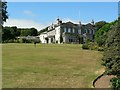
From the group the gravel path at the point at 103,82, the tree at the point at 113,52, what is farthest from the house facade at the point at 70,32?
the tree at the point at 113,52

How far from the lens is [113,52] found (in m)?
19.5

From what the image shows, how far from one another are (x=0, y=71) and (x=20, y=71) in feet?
5.18

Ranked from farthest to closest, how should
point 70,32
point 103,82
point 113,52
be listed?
point 70,32 → point 103,82 → point 113,52

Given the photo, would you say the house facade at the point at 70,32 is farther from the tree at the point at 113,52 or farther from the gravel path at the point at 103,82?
the tree at the point at 113,52

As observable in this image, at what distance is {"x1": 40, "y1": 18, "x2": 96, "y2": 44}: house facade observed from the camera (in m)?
106

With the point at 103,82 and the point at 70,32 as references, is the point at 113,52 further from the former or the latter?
the point at 70,32

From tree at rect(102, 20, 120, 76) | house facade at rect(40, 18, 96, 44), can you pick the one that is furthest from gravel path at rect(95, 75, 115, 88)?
house facade at rect(40, 18, 96, 44)

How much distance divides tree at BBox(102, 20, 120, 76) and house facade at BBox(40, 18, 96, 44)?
277 ft

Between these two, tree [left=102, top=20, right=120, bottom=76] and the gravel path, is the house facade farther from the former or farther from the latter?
tree [left=102, top=20, right=120, bottom=76]

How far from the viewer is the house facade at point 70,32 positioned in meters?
106

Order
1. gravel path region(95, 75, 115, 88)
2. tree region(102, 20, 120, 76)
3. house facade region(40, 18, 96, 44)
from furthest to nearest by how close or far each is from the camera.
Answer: house facade region(40, 18, 96, 44)
gravel path region(95, 75, 115, 88)
tree region(102, 20, 120, 76)

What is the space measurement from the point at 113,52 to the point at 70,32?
299 ft

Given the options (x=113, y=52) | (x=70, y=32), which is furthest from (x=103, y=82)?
(x=70, y=32)

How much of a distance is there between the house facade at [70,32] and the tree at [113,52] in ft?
277
